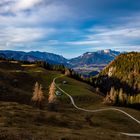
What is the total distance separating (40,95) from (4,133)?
78.5 meters

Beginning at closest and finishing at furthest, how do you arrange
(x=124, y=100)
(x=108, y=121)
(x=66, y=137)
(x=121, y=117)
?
(x=66, y=137), (x=108, y=121), (x=121, y=117), (x=124, y=100)

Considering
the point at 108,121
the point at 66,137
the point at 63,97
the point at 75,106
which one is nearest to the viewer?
the point at 66,137

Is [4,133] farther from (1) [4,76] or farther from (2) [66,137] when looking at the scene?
(1) [4,76]

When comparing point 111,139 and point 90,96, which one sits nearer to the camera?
point 111,139

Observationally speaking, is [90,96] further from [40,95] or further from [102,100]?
[40,95]

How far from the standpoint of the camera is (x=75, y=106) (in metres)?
141

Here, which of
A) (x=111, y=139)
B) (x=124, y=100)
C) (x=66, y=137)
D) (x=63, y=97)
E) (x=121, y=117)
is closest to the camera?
(x=66, y=137)

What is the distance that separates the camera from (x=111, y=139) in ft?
188

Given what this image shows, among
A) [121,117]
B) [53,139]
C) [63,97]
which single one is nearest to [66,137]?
[53,139]

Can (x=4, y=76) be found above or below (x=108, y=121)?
above

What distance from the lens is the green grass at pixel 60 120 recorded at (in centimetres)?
4982

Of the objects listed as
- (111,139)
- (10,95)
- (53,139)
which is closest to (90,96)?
(10,95)

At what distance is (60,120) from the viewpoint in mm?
79062

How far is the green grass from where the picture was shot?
4982 centimetres
